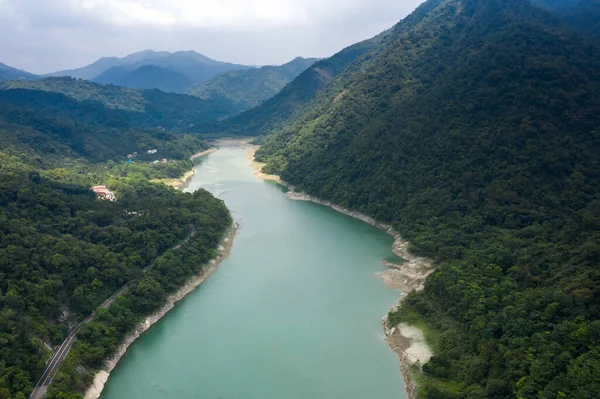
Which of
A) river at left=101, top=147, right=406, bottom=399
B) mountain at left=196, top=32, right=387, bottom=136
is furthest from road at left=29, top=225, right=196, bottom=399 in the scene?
mountain at left=196, top=32, right=387, bottom=136

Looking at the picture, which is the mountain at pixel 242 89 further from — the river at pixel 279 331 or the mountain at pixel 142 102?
the river at pixel 279 331

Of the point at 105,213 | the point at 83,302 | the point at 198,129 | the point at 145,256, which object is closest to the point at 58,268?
the point at 83,302

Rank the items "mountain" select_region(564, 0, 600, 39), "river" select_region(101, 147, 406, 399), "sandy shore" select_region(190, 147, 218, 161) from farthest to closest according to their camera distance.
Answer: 1. "sandy shore" select_region(190, 147, 218, 161)
2. "mountain" select_region(564, 0, 600, 39)
3. "river" select_region(101, 147, 406, 399)

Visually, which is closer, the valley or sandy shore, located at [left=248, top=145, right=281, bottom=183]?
the valley

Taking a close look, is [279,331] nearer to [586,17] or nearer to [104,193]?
[104,193]

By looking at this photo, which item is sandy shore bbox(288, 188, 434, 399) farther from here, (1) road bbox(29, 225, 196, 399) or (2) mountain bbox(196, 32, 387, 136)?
(2) mountain bbox(196, 32, 387, 136)

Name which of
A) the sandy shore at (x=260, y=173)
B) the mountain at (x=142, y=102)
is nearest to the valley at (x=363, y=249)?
the sandy shore at (x=260, y=173)
